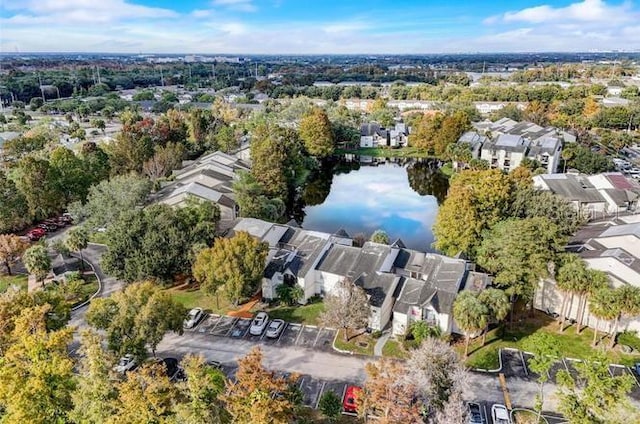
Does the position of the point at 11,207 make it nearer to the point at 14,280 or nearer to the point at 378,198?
the point at 14,280

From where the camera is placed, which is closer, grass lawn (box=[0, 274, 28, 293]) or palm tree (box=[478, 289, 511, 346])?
palm tree (box=[478, 289, 511, 346])

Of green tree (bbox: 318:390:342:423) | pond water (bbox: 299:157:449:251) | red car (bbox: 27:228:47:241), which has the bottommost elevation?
pond water (bbox: 299:157:449:251)

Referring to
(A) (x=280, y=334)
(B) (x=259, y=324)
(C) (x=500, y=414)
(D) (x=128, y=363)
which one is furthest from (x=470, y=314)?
(D) (x=128, y=363)

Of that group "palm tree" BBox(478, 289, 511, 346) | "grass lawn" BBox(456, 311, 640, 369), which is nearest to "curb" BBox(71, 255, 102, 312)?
"grass lawn" BBox(456, 311, 640, 369)

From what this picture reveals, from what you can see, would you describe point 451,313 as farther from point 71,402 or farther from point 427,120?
point 427,120

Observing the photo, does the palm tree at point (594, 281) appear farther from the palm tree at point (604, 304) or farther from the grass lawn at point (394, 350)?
the grass lawn at point (394, 350)

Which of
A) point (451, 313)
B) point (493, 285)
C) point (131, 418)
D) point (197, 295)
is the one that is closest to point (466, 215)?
point (493, 285)

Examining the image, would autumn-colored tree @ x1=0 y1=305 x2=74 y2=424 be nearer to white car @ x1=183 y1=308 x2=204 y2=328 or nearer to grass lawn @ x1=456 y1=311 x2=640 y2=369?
white car @ x1=183 y1=308 x2=204 y2=328
